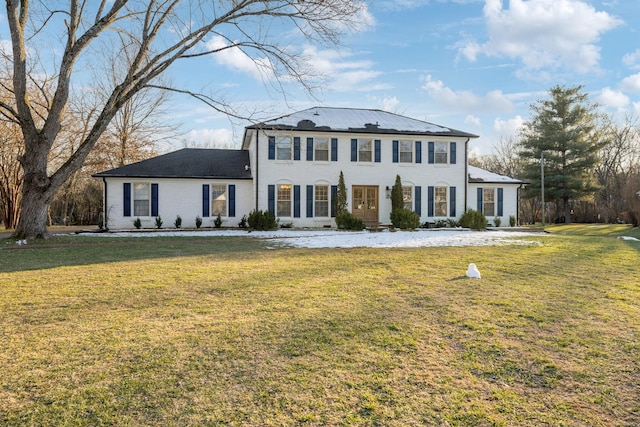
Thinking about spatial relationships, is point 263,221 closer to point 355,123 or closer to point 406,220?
point 406,220

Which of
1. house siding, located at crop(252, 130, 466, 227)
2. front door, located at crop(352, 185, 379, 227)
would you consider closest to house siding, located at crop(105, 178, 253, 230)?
house siding, located at crop(252, 130, 466, 227)

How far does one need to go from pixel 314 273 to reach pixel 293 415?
4641 mm

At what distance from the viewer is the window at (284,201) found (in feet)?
64.7

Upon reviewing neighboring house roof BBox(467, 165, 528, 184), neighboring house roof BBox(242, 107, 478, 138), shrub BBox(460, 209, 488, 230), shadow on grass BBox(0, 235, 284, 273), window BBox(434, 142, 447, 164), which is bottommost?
shadow on grass BBox(0, 235, 284, 273)

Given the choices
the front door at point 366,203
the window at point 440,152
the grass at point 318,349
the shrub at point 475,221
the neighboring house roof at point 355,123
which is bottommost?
the grass at point 318,349

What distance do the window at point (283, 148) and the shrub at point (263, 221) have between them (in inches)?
133

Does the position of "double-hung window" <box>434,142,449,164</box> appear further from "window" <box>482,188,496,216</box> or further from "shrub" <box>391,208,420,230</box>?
"shrub" <box>391,208,420,230</box>

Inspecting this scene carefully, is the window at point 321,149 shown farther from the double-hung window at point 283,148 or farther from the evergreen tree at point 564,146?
the evergreen tree at point 564,146

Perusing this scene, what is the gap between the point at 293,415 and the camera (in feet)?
7.58

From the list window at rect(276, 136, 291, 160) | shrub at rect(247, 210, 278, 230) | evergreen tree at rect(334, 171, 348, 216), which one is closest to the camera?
shrub at rect(247, 210, 278, 230)

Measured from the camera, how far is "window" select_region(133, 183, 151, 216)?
750 inches

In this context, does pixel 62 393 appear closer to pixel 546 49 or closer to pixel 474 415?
pixel 474 415

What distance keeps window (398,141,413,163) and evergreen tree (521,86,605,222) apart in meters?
18.0

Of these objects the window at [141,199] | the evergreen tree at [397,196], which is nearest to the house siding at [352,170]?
the evergreen tree at [397,196]
